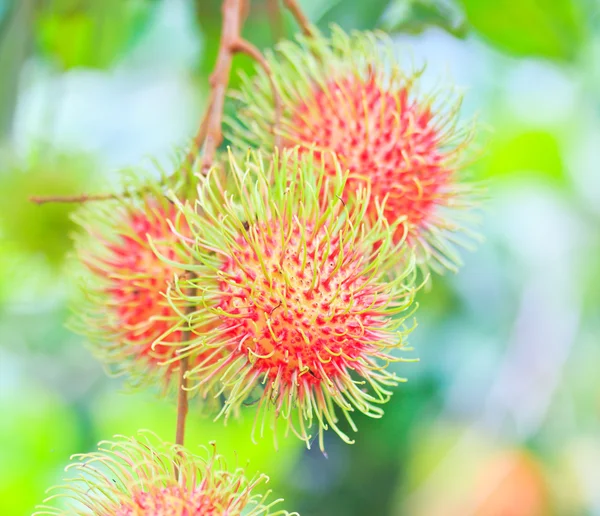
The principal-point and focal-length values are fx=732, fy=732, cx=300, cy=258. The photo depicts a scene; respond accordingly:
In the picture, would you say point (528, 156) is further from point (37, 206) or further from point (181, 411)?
point (181, 411)

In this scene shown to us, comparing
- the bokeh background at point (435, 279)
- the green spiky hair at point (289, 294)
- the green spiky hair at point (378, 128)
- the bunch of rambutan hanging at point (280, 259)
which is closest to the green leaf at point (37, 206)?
the bokeh background at point (435, 279)

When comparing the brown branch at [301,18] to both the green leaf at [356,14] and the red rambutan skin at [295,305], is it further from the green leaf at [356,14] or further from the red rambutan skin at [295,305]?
the red rambutan skin at [295,305]

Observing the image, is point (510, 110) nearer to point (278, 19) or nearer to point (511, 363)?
point (511, 363)

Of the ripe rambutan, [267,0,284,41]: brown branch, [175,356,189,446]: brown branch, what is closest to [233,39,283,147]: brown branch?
the ripe rambutan

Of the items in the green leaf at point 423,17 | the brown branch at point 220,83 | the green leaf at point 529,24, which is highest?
the green leaf at point 529,24

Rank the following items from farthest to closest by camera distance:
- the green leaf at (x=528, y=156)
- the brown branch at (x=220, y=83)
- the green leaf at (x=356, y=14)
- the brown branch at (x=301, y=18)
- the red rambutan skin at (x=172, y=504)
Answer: the green leaf at (x=528, y=156) < the green leaf at (x=356, y=14) < the brown branch at (x=301, y=18) < the brown branch at (x=220, y=83) < the red rambutan skin at (x=172, y=504)

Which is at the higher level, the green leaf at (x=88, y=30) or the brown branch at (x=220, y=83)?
the brown branch at (x=220, y=83)
